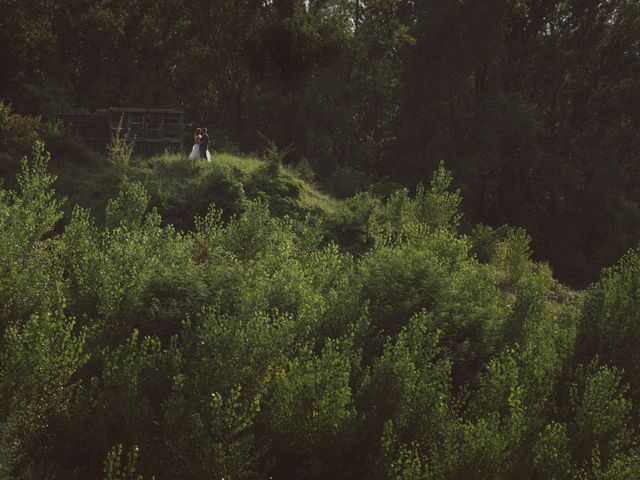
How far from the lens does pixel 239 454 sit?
31.6ft

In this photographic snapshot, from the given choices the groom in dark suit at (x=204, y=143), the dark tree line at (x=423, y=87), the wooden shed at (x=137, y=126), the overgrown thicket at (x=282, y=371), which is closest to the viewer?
the overgrown thicket at (x=282, y=371)

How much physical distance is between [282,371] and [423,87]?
2499 centimetres

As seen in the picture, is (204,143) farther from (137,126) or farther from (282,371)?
(282,371)

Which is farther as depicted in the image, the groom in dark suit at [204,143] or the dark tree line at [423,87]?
the dark tree line at [423,87]

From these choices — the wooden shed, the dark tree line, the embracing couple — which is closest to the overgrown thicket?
the embracing couple

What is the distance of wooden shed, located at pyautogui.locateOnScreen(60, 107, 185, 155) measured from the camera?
80.7 ft

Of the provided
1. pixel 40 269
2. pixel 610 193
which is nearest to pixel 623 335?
pixel 40 269

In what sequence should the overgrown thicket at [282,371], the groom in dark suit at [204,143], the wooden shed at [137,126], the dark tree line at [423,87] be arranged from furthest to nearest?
1. the dark tree line at [423,87]
2. the wooden shed at [137,126]
3. the groom in dark suit at [204,143]
4. the overgrown thicket at [282,371]

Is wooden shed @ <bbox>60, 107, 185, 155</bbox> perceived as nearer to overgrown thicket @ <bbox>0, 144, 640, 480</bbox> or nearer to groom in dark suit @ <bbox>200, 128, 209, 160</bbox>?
groom in dark suit @ <bbox>200, 128, 209, 160</bbox>

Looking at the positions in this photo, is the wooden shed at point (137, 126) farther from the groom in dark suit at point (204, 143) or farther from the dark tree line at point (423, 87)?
the dark tree line at point (423, 87)

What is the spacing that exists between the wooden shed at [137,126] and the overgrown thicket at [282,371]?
1077 cm

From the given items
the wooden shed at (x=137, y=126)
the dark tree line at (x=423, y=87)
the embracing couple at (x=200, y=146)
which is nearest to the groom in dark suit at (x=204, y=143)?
the embracing couple at (x=200, y=146)

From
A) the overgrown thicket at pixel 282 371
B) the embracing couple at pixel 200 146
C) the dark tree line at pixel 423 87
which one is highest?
the dark tree line at pixel 423 87

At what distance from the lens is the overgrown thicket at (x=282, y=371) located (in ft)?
33.1
